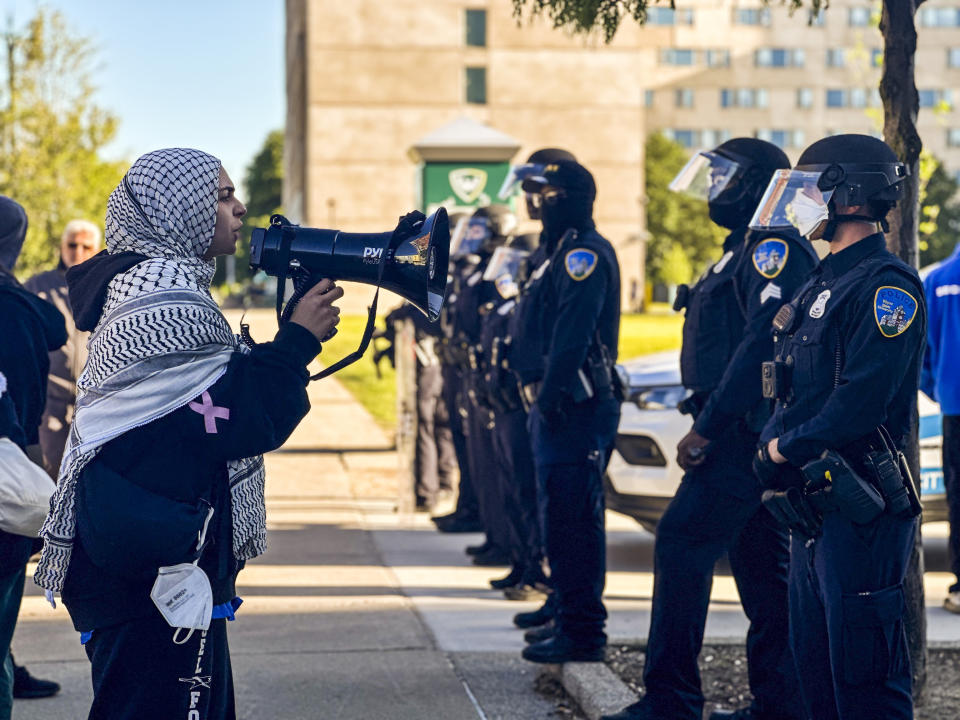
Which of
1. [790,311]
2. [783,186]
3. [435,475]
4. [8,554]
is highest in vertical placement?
[783,186]

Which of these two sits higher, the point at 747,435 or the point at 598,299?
the point at 598,299

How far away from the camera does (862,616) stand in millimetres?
3359

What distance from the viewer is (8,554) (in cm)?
396

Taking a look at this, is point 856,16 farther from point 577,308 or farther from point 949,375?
point 577,308

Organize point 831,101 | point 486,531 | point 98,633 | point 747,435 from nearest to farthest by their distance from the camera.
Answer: point 98,633 → point 747,435 → point 486,531 → point 831,101

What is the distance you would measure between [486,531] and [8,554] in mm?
4501

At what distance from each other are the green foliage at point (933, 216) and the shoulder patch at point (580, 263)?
7608 millimetres

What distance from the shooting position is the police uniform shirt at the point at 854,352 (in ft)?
11.2

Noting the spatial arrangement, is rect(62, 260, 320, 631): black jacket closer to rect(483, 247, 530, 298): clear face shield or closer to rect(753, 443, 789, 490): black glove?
rect(753, 443, 789, 490): black glove

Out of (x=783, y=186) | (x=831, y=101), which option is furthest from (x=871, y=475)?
(x=831, y=101)

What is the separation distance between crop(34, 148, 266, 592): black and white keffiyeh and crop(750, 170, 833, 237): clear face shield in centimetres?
164

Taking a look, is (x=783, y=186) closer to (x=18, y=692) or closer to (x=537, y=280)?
(x=537, y=280)

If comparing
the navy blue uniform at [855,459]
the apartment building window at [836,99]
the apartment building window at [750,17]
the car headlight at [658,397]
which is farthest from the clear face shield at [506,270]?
the apartment building window at [836,99]

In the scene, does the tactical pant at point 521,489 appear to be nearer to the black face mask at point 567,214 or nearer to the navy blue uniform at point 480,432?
the navy blue uniform at point 480,432
